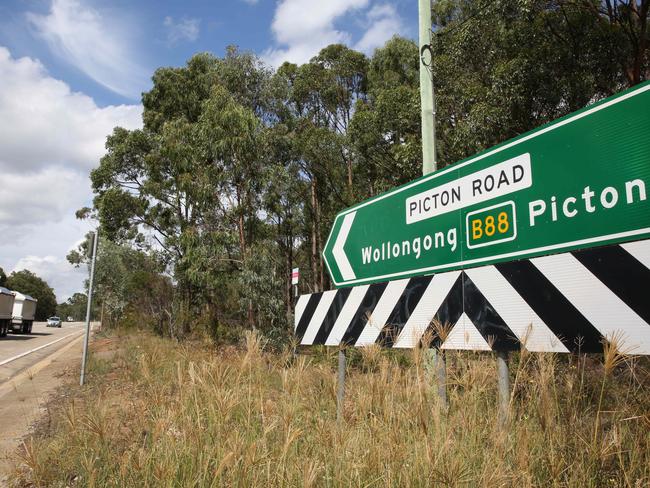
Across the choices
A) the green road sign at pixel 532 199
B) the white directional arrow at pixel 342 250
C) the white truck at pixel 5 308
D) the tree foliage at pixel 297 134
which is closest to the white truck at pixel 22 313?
the white truck at pixel 5 308

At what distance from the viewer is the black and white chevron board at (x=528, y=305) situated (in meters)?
1.79

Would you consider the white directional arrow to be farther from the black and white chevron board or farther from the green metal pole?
the green metal pole

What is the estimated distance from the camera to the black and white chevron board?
1.79 metres

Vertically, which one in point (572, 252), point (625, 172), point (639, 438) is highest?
point (625, 172)

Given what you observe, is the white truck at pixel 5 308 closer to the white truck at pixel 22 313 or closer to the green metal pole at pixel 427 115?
the white truck at pixel 22 313

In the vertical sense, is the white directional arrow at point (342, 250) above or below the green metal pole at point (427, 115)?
below

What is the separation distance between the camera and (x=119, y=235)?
24.3 metres

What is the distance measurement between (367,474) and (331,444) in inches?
12.1

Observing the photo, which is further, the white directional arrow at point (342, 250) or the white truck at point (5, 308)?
the white truck at point (5, 308)

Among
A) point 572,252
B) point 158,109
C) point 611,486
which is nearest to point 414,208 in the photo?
point 572,252

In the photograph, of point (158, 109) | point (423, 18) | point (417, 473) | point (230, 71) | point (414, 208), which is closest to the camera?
point (417, 473)

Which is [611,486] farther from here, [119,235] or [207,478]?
[119,235]

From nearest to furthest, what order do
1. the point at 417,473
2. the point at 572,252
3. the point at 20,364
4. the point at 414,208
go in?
the point at 417,473
the point at 572,252
the point at 414,208
the point at 20,364

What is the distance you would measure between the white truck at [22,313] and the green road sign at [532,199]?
33526 millimetres
